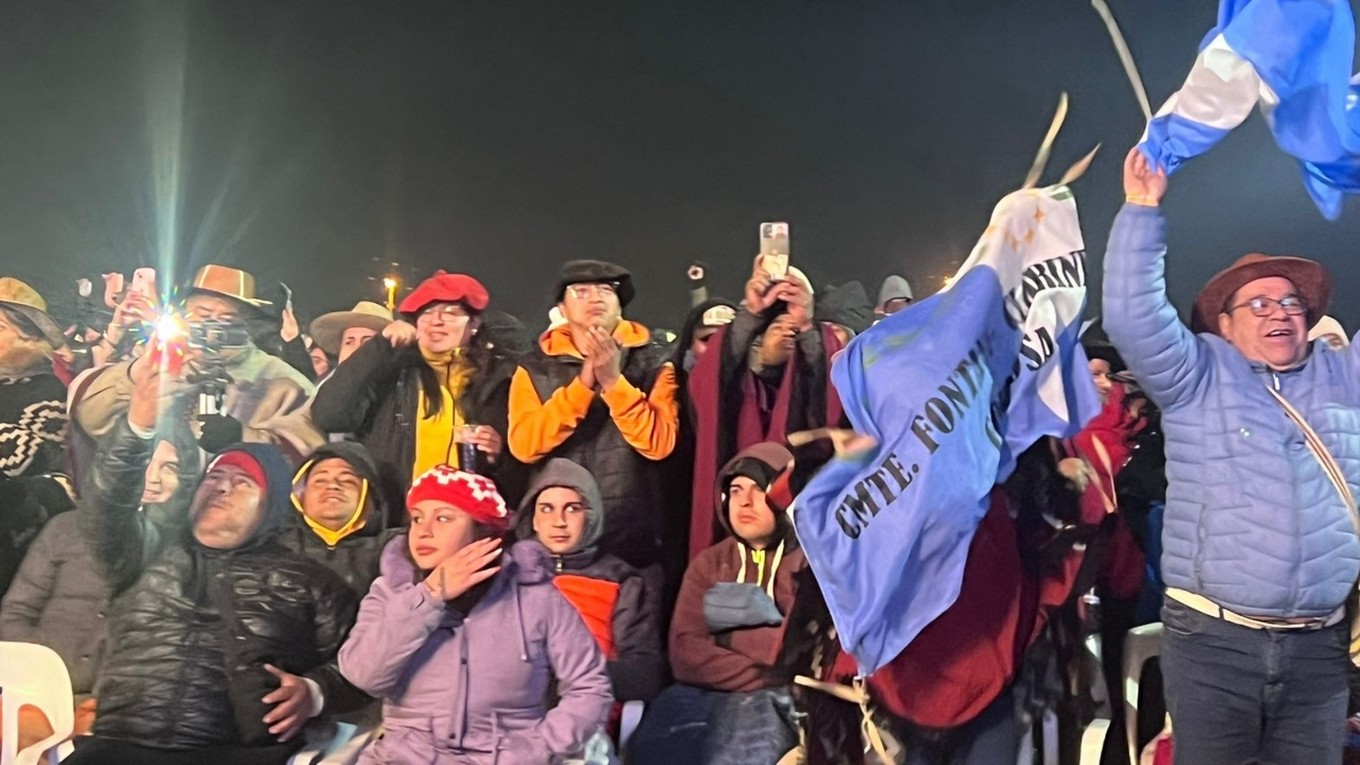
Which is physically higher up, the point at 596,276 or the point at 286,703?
the point at 596,276

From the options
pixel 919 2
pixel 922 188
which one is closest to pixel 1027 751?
pixel 922 188

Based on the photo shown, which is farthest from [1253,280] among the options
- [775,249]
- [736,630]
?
[736,630]

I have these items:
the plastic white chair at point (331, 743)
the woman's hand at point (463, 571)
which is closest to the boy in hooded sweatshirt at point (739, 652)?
the woman's hand at point (463, 571)

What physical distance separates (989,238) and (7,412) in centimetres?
201

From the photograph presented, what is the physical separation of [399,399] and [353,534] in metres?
0.28

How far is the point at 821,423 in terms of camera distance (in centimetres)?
190

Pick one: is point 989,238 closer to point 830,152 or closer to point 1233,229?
point 830,152

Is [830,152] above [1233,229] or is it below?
above

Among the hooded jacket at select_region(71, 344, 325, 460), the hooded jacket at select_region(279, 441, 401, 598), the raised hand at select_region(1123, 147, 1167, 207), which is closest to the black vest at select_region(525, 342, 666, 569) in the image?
the hooded jacket at select_region(279, 441, 401, 598)

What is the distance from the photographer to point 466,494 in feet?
5.99

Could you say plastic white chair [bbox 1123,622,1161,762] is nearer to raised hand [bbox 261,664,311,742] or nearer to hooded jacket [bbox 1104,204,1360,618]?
hooded jacket [bbox 1104,204,1360,618]

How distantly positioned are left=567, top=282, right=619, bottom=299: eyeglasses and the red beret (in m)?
0.17

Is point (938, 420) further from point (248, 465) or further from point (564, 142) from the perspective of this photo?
point (248, 465)

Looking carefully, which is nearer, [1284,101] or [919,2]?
[1284,101]
